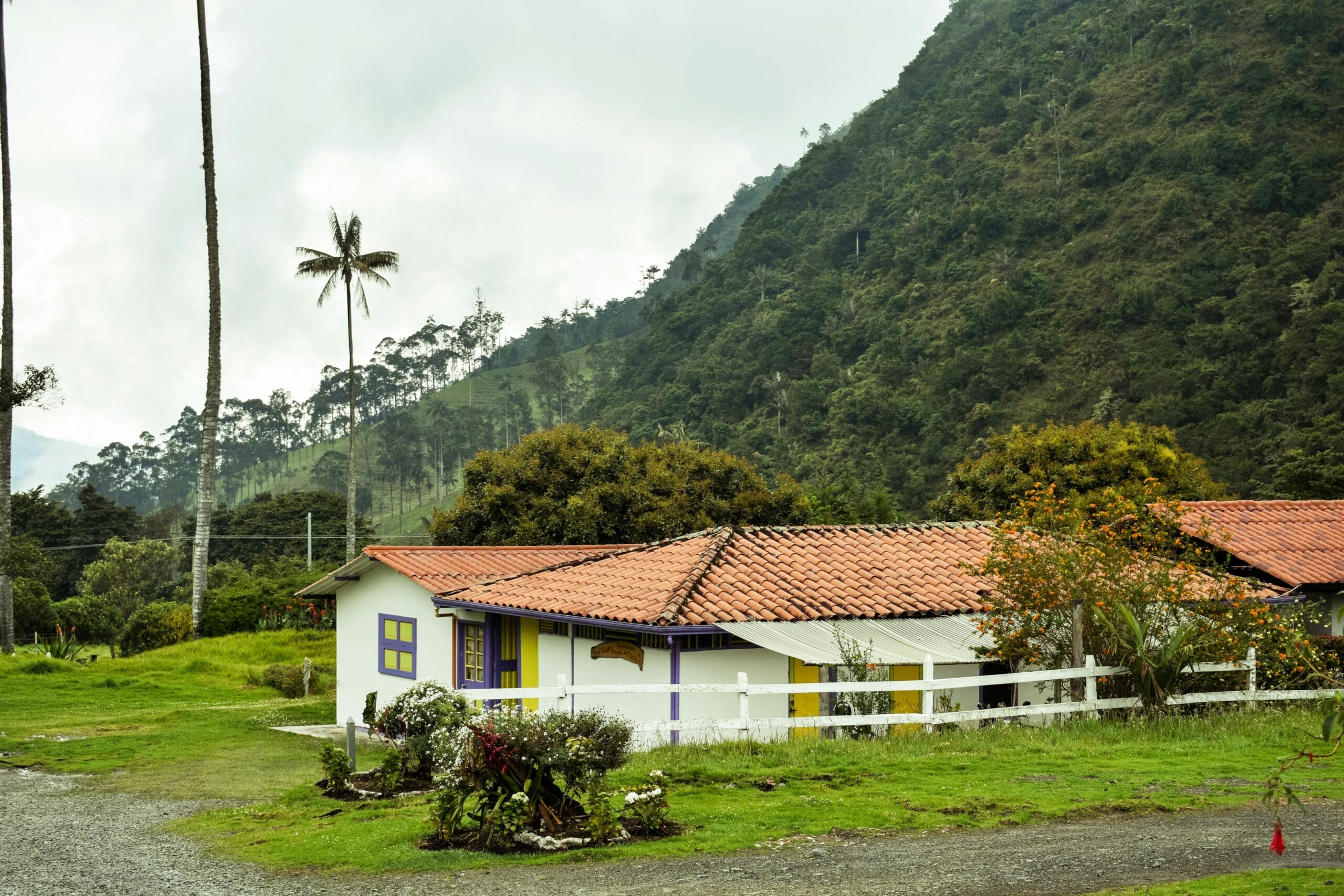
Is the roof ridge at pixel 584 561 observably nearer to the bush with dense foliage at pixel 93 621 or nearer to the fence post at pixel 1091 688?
the fence post at pixel 1091 688

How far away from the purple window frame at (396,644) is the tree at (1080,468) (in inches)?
711

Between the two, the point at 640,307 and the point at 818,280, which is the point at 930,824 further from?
the point at 640,307


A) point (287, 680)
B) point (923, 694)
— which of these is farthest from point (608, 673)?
point (287, 680)

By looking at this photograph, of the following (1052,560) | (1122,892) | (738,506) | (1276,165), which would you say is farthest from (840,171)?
(1122,892)

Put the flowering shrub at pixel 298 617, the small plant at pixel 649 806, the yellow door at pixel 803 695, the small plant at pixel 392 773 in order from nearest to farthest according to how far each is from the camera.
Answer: the small plant at pixel 649 806, the small plant at pixel 392 773, the yellow door at pixel 803 695, the flowering shrub at pixel 298 617

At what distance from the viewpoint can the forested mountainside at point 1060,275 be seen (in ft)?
228

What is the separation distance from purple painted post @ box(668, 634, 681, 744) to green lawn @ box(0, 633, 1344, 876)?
297cm

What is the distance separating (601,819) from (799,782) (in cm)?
295

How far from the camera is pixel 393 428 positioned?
13100cm

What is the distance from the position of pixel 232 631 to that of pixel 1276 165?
71.8 meters

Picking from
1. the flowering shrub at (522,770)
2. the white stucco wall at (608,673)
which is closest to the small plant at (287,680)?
the white stucco wall at (608,673)

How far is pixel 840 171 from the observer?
138500mm

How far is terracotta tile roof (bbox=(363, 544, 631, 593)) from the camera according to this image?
A: 23141 millimetres

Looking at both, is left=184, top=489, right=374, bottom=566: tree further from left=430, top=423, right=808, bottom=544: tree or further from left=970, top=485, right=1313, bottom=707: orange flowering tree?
left=970, top=485, right=1313, bottom=707: orange flowering tree
